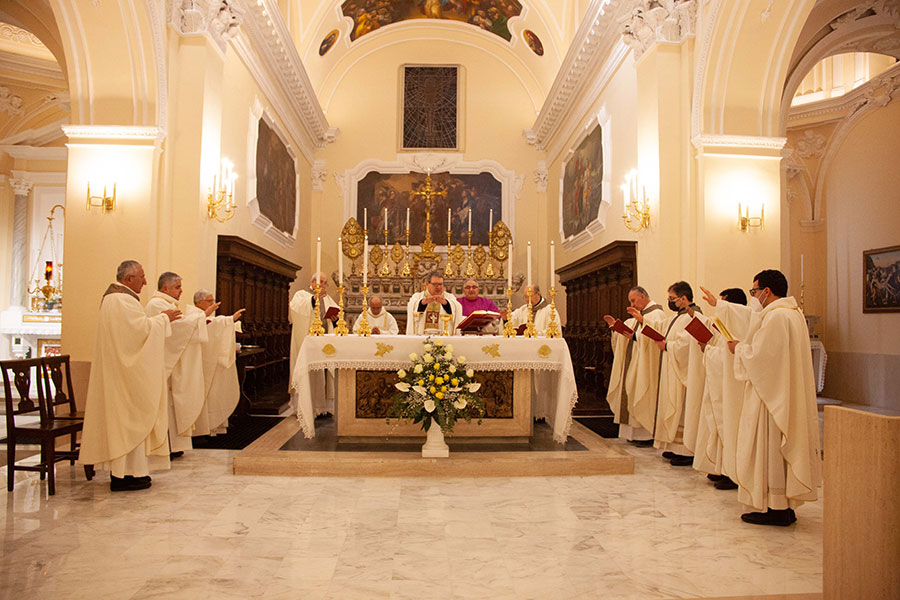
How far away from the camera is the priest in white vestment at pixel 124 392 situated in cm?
500

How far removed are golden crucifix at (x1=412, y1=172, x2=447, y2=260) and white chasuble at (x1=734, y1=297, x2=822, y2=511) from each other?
36.5 feet

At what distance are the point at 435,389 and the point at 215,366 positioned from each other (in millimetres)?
2873

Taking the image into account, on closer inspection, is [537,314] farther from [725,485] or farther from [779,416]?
[779,416]

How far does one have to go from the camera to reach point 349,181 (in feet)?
55.1

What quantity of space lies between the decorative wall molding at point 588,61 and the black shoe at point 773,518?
7.01 metres

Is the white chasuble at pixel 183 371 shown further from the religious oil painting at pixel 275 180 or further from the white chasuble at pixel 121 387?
the religious oil painting at pixel 275 180

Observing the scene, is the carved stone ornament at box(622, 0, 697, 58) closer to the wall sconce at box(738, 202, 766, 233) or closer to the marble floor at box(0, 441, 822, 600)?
the wall sconce at box(738, 202, 766, 233)

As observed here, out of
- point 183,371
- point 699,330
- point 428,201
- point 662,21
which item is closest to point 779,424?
point 699,330

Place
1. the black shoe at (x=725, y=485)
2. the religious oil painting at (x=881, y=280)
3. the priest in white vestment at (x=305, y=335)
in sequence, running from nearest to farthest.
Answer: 1. the black shoe at (x=725, y=485)
2. the priest in white vestment at (x=305, y=335)
3. the religious oil painting at (x=881, y=280)

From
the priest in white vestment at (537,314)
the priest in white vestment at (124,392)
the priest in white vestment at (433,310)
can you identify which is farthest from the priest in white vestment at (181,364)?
the priest in white vestment at (537,314)

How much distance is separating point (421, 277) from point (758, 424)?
11105 millimetres

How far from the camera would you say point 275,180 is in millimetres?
12555

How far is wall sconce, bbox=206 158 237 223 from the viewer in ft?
28.1

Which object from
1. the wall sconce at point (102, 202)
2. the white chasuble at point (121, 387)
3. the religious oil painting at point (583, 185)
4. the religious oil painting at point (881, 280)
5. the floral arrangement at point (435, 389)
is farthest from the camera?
the religious oil painting at point (583, 185)
